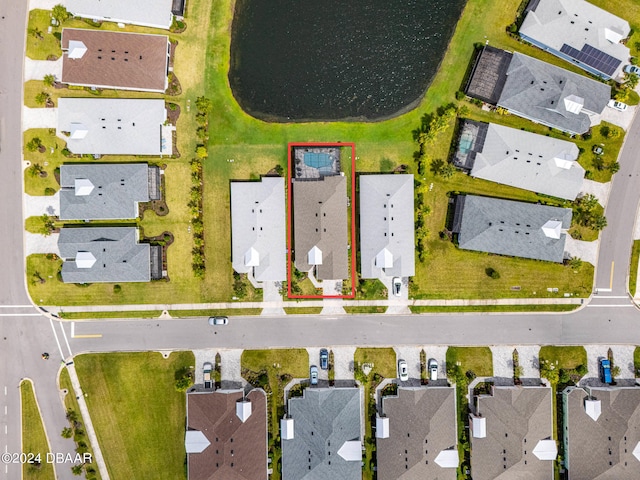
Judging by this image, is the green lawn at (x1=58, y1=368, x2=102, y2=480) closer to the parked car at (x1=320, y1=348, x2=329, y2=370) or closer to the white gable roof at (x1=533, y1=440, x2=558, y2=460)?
the parked car at (x1=320, y1=348, x2=329, y2=370)

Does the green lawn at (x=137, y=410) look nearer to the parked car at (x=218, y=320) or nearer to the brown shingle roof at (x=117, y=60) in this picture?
the parked car at (x=218, y=320)

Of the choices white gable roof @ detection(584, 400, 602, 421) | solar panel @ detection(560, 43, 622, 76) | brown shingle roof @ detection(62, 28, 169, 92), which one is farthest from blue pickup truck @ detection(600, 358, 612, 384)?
brown shingle roof @ detection(62, 28, 169, 92)

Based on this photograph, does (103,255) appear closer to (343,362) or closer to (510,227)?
(343,362)

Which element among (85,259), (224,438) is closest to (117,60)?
(85,259)

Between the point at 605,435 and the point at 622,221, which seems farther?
the point at 622,221

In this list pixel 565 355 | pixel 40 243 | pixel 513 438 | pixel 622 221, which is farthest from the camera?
pixel 622 221

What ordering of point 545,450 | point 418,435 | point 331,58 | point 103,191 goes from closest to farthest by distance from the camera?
1. point 103,191
2. point 418,435
3. point 545,450
4. point 331,58

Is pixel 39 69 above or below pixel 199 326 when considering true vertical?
above

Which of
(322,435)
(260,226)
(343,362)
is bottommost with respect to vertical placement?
(322,435)
